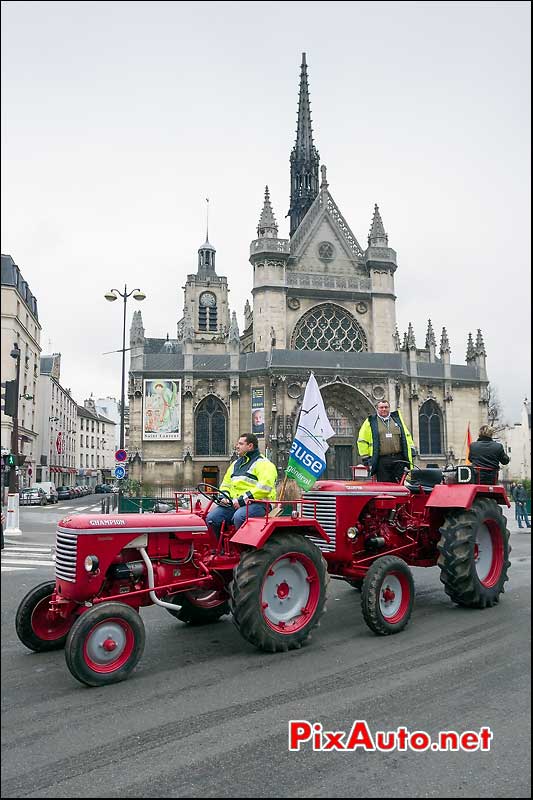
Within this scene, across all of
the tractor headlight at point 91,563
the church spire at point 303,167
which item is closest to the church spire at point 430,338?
the church spire at point 303,167

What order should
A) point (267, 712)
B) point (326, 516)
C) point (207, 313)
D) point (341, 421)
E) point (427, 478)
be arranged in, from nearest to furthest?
point (267, 712), point (326, 516), point (427, 478), point (341, 421), point (207, 313)

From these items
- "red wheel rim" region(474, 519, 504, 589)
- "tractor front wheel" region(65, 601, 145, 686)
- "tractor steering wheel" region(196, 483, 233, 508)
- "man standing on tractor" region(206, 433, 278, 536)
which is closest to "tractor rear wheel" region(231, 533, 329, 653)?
"man standing on tractor" region(206, 433, 278, 536)

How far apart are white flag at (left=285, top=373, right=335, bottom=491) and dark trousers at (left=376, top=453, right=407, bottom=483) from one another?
2.62 ft

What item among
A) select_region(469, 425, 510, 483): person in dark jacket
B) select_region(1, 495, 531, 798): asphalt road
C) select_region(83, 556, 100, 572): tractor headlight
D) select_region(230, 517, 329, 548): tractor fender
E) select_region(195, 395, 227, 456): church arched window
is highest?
select_region(195, 395, 227, 456): church arched window

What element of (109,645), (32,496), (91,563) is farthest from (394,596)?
(32,496)

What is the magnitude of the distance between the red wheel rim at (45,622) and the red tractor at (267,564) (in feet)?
0.04

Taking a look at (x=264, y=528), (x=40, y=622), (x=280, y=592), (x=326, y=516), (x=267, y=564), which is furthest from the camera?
(x=326, y=516)

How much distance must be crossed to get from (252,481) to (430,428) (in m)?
35.6

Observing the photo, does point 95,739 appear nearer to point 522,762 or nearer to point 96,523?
point 96,523

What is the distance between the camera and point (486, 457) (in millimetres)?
7145

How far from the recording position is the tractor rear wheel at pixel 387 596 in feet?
19.4

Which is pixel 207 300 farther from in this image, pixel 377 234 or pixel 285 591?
pixel 285 591

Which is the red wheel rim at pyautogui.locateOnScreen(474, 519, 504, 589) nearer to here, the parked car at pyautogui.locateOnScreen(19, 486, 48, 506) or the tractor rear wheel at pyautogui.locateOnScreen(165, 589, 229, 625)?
the tractor rear wheel at pyautogui.locateOnScreen(165, 589, 229, 625)

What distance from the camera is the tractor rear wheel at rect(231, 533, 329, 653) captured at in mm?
5273
